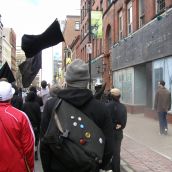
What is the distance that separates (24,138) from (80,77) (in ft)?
2.92

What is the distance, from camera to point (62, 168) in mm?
4109

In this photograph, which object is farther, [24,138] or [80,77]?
[24,138]

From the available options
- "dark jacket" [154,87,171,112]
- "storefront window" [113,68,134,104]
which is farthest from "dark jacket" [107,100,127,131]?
"storefront window" [113,68,134,104]

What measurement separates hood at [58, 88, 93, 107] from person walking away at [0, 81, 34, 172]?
0.71m

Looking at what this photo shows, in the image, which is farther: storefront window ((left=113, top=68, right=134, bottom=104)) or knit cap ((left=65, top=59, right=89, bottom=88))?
storefront window ((left=113, top=68, right=134, bottom=104))

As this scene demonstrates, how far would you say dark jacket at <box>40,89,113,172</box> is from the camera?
4.13 meters

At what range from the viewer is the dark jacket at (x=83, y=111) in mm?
4129

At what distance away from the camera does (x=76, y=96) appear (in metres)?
4.13

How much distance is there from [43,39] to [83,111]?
14.3 ft

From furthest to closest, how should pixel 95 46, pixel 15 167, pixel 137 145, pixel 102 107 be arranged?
pixel 95 46 < pixel 137 145 < pixel 15 167 < pixel 102 107

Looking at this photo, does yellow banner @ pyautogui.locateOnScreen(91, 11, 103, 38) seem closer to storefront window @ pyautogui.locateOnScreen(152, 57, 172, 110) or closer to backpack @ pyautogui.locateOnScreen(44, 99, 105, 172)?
storefront window @ pyautogui.locateOnScreen(152, 57, 172, 110)

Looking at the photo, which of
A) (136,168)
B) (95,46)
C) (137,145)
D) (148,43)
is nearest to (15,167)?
(136,168)

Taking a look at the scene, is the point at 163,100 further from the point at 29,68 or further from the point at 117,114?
the point at 117,114

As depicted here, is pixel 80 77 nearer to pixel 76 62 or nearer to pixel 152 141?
pixel 76 62
